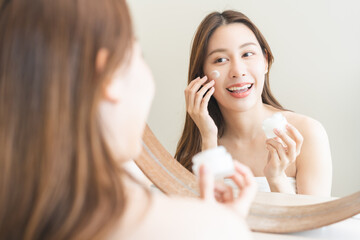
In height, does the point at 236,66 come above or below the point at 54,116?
above

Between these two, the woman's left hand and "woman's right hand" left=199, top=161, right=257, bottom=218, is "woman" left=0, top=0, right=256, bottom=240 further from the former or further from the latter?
the woman's left hand

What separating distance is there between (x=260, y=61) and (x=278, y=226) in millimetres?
272

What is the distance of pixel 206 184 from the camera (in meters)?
0.37

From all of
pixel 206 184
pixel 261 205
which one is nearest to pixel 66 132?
pixel 206 184

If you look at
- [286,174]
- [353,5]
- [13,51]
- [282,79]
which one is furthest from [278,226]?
[13,51]

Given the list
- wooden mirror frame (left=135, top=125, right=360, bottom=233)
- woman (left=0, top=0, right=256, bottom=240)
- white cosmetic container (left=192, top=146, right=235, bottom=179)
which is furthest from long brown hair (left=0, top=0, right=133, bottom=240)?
wooden mirror frame (left=135, top=125, right=360, bottom=233)

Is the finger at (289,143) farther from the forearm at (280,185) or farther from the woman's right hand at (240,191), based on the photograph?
the woman's right hand at (240,191)

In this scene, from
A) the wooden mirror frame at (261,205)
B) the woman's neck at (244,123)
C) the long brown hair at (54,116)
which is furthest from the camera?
the woman's neck at (244,123)

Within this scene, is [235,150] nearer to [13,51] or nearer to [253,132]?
[253,132]

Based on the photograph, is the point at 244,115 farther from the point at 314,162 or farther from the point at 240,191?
the point at 240,191

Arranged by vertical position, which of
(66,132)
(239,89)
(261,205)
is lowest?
(261,205)

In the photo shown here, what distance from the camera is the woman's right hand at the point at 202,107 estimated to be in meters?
0.74

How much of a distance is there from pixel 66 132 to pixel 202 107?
0.48 metres

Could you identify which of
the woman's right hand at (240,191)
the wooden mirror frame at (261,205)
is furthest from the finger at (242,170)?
the wooden mirror frame at (261,205)
